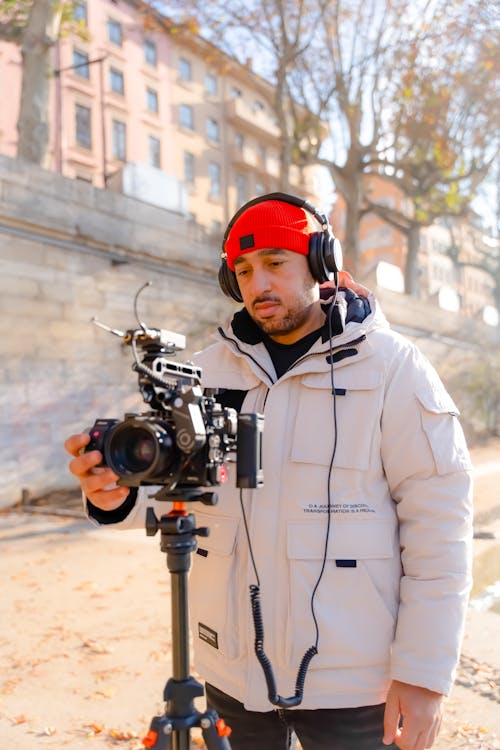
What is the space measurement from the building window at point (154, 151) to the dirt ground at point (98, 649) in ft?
108

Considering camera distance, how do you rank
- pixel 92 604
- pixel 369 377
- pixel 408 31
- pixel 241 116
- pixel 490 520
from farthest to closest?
pixel 241 116 → pixel 408 31 → pixel 490 520 → pixel 92 604 → pixel 369 377

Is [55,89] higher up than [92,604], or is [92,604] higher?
[55,89]

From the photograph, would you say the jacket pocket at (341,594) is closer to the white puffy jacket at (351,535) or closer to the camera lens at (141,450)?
the white puffy jacket at (351,535)

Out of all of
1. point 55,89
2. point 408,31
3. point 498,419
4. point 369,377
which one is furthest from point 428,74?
point 55,89

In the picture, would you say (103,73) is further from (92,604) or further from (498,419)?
(92,604)

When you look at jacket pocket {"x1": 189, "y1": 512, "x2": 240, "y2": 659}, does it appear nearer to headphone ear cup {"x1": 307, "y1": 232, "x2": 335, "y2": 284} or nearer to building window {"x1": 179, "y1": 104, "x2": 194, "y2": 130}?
headphone ear cup {"x1": 307, "y1": 232, "x2": 335, "y2": 284}

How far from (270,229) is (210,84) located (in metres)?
41.6

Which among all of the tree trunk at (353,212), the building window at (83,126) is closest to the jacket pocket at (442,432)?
the tree trunk at (353,212)

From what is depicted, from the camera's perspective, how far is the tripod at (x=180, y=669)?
1.47 m

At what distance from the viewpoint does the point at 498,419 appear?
21.1m

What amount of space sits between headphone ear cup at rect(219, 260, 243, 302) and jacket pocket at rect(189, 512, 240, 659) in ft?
2.79

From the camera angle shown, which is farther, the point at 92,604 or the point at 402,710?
the point at 92,604

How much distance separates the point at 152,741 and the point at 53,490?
8.74 m

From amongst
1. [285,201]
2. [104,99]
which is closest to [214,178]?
[104,99]
